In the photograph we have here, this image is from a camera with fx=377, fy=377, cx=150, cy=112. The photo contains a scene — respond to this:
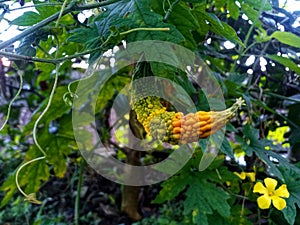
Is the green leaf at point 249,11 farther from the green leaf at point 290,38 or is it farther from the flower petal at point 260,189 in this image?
the flower petal at point 260,189

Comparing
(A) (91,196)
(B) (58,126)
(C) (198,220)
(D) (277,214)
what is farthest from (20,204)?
(D) (277,214)

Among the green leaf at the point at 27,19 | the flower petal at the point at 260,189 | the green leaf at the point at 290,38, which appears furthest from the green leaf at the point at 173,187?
the green leaf at the point at 27,19

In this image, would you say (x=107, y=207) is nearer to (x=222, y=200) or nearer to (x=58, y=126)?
(x=58, y=126)

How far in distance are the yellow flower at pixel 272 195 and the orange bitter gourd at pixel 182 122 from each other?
1.14 ft

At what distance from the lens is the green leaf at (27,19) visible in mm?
676

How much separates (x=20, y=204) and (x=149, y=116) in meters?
1.24

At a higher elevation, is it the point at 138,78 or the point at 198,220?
the point at 138,78

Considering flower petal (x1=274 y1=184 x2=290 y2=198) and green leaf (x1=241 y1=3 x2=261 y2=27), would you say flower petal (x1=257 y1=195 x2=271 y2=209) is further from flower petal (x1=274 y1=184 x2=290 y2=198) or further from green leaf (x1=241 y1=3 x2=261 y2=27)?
green leaf (x1=241 y1=3 x2=261 y2=27)

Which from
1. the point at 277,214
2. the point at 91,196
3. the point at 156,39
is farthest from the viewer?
the point at 91,196

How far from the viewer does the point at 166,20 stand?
2.01ft

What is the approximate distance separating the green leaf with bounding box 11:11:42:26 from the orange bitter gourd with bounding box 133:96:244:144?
287 millimetres

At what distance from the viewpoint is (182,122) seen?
52 cm

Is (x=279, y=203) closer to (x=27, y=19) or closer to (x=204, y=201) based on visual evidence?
(x=204, y=201)

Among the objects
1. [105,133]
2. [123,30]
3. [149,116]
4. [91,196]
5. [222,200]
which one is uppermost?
[123,30]
